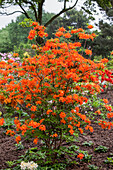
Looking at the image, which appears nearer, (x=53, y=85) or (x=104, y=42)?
(x=53, y=85)

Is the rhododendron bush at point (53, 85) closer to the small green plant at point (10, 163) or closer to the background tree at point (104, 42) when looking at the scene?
the small green plant at point (10, 163)

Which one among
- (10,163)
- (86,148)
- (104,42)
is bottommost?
(86,148)

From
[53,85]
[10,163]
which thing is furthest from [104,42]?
[10,163]

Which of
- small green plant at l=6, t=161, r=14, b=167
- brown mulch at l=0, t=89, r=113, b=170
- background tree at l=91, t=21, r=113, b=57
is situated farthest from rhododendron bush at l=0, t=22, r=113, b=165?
background tree at l=91, t=21, r=113, b=57

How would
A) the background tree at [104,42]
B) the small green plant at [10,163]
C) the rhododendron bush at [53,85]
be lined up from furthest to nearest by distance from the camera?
the background tree at [104,42]
the small green plant at [10,163]
the rhododendron bush at [53,85]

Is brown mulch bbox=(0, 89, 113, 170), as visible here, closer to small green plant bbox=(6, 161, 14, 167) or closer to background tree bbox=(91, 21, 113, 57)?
small green plant bbox=(6, 161, 14, 167)

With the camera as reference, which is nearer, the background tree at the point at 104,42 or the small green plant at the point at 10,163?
the small green plant at the point at 10,163

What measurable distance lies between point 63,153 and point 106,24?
18.7m

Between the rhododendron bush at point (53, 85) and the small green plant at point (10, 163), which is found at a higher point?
the rhododendron bush at point (53, 85)

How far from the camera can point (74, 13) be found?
1122 inches

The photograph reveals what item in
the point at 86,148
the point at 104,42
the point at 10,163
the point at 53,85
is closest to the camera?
the point at 53,85

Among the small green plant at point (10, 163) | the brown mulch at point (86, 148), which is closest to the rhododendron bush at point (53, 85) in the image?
the small green plant at point (10, 163)

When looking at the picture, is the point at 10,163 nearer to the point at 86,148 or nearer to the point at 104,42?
the point at 86,148

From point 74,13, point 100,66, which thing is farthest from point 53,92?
point 74,13
